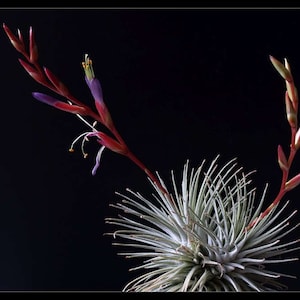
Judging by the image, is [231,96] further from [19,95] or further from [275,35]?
[19,95]

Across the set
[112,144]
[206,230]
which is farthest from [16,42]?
[206,230]

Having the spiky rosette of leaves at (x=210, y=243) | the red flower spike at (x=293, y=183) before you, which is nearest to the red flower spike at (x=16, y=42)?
the spiky rosette of leaves at (x=210, y=243)

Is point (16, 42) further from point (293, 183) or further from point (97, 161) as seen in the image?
point (293, 183)

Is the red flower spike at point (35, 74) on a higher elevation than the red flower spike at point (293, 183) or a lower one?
higher

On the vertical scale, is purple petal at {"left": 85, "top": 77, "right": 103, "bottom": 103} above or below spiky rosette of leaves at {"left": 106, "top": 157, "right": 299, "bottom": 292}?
above

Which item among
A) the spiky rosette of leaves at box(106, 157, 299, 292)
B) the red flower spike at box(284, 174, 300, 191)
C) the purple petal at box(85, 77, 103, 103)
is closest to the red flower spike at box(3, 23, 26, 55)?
the purple petal at box(85, 77, 103, 103)

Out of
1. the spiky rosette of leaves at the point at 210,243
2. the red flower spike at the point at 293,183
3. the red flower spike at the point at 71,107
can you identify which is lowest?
the spiky rosette of leaves at the point at 210,243

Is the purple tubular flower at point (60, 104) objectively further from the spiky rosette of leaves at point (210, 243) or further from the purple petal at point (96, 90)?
the spiky rosette of leaves at point (210, 243)

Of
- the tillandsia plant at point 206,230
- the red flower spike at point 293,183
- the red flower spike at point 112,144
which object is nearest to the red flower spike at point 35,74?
the tillandsia plant at point 206,230

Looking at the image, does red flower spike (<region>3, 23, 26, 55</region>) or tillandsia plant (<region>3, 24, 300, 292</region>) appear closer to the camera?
tillandsia plant (<region>3, 24, 300, 292</region>)

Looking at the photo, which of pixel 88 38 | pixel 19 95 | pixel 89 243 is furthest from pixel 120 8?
pixel 89 243

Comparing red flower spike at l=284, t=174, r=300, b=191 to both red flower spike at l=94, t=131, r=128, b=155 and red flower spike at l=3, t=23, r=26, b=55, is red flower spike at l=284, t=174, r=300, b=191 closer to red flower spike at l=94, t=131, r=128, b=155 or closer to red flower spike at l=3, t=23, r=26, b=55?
red flower spike at l=94, t=131, r=128, b=155

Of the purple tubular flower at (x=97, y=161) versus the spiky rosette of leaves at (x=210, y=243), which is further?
the purple tubular flower at (x=97, y=161)
